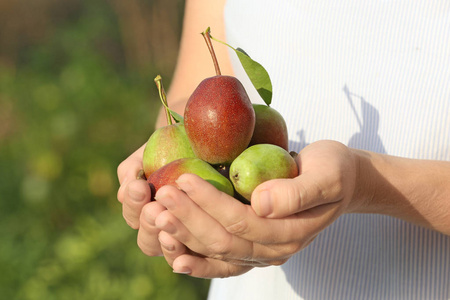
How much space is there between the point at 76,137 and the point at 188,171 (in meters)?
2.30

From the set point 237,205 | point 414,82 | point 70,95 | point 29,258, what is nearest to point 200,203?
point 237,205

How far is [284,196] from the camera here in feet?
2.83

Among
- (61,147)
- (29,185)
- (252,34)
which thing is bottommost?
(29,185)

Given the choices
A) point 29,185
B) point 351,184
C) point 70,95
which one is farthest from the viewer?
point 70,95

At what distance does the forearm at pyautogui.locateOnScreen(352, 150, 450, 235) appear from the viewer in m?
1.04

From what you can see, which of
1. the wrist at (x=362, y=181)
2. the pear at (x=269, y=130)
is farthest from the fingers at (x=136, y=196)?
the wrist at (x=362, y=181)

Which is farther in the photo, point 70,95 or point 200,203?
point 70,95

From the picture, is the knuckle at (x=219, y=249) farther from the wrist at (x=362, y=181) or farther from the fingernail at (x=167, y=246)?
the wrist at (x=362, y=181)

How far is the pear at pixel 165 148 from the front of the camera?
110cm

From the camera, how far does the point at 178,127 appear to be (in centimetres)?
114

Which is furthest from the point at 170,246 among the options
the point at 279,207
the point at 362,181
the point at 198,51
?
the point at 198,51

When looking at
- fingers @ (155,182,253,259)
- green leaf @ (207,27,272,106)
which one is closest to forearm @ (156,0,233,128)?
green leaf @ (207,27,272,106)

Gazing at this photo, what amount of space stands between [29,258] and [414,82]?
2093 mm

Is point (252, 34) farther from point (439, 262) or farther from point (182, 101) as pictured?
point (439, 262)
